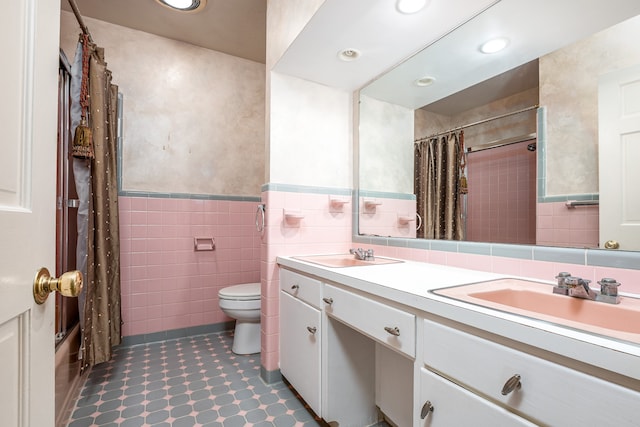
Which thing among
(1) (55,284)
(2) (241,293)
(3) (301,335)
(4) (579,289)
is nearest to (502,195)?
(4) (579,289)

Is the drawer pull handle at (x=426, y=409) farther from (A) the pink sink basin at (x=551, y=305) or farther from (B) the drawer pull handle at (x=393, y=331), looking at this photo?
(A) the pink sink basin at (x=551, y=305)

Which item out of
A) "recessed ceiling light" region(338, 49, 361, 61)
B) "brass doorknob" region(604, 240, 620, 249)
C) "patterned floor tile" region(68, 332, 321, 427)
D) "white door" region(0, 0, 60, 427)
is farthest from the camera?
"recessed ceiling light" region(338, 49, 361, 61)

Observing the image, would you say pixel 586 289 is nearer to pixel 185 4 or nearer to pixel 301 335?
pixel 301 335

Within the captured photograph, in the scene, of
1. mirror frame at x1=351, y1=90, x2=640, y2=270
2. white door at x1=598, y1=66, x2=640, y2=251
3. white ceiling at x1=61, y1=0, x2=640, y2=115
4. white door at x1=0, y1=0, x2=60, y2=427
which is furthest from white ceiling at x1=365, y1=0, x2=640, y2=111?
white door at x1=0, y1=0, x2=60, y2=427

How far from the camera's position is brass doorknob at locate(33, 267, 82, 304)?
58 centimetres

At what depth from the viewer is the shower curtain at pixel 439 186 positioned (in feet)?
5.20

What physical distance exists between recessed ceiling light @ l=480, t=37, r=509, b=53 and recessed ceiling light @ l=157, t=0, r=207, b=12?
1.84 metres

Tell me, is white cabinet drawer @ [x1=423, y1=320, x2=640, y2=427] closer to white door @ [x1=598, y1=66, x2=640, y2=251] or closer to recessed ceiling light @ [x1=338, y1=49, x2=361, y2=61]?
white door @ [x1=598, y1=66, x2=640, y2=251]

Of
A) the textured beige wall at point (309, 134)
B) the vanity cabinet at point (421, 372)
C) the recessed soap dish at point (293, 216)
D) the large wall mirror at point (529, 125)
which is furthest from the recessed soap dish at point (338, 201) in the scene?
the vanity cabinet at point (421, 372)

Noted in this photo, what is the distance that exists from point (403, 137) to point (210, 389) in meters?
1.91

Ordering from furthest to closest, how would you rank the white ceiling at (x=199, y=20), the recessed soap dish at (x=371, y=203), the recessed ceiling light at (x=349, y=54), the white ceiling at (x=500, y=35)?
the white ceiling at (x=199, y=20) < the recessed soap dish at (x=371, y=203) < the recessed ceiling light at (x=349, y=54) < the white ceiling at (x=500, y=35)

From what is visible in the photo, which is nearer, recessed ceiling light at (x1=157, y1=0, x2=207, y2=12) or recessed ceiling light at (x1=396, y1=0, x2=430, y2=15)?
recessed ceiling light at (x1=396, y1=0, x2=430, y2=15)

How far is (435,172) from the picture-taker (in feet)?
5.66

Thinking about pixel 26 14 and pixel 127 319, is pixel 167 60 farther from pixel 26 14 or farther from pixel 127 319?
pixel 26 14
